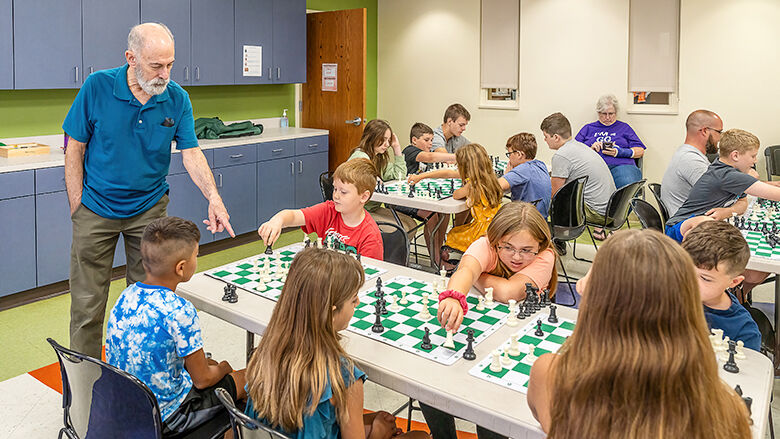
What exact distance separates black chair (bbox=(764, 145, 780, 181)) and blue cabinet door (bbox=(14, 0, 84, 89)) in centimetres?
620

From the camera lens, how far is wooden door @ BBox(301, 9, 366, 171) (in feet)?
22.6

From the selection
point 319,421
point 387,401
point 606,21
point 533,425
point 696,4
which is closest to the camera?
point 533,425

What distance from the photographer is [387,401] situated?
3.18 meters

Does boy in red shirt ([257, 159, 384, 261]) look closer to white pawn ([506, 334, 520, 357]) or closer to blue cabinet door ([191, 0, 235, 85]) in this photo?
white pawn ([506, 334, 520, 357])

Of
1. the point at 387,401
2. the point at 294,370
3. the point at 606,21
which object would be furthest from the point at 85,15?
the point at 606,21

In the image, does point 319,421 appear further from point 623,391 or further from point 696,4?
point 696,4

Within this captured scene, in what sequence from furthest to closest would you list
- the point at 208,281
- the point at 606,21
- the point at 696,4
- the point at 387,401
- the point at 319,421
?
the point at 606,21 < the point at 696,4 < the point at 387,401 < the point at 208,281 < the point at 319,421

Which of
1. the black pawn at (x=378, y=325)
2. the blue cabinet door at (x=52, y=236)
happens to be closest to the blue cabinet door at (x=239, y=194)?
the blue cabinet door at (x=52, y=236)

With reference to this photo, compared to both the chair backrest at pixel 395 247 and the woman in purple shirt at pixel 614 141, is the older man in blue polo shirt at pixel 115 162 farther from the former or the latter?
the woman in purple shirt at pixel 614 141

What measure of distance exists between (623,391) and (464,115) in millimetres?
5212

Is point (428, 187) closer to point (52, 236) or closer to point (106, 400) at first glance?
point (52, 236)

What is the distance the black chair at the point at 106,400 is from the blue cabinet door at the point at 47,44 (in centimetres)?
350

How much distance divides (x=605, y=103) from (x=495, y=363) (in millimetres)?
5844

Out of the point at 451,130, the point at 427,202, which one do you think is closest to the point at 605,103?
the point at 451,130
